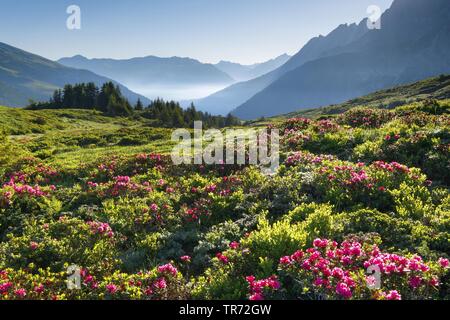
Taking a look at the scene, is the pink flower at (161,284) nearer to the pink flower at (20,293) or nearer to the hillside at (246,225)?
the hillside at (246,225)

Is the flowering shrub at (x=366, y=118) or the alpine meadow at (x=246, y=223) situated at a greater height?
the flowering shrub at (x=366, y=118)

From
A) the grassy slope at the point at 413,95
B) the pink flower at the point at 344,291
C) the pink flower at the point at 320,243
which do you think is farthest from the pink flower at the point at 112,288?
the grassy slope at the point at 413,95

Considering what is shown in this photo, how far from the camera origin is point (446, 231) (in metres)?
8.62

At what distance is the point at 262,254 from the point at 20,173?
1480 centimetres

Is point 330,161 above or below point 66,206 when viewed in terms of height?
above

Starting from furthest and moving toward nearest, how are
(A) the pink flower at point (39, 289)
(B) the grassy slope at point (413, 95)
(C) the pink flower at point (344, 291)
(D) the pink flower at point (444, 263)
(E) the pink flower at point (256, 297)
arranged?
(B) the grassy slope at point (413, 95)
(A) the pink flower at point (39, 289)
(D) the pink flower at point (444, 263)
(E) the pink flower at point (256, 297)
(C) the pink flower at point (344, 291)

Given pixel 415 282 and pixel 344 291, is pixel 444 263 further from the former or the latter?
pixel 344 291

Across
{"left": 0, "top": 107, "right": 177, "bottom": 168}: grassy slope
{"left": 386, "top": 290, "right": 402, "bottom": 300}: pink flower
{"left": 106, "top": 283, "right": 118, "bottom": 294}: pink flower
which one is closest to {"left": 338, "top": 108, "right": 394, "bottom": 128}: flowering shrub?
{"left": 0, "top": 107, "right": 177, "bottom": 168}: grassy slope

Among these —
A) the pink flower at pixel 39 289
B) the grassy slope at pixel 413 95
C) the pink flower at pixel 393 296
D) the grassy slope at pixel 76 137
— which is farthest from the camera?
the grassy slope at pixel 413 95

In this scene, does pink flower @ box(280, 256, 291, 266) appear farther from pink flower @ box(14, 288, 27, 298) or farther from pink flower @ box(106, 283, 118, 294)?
pink flower @ box(14, 288, 27, 298)

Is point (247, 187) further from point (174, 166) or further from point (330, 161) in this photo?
point (174, 166)

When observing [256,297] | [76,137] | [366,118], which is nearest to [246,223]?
[256,297]

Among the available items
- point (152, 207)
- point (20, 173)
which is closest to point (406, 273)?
point (152, 207)

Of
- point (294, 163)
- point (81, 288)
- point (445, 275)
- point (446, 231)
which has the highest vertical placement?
point (294, 163)
